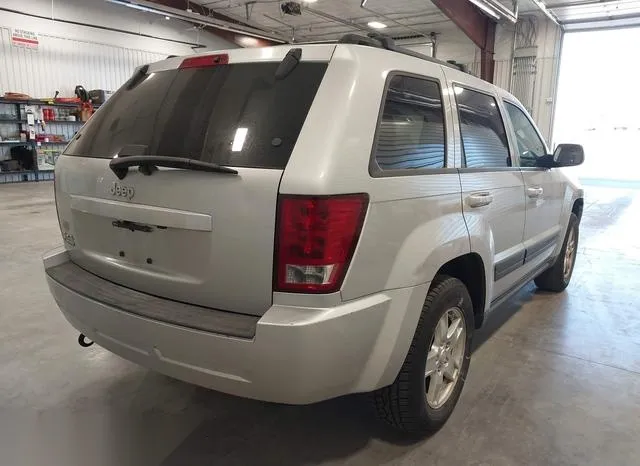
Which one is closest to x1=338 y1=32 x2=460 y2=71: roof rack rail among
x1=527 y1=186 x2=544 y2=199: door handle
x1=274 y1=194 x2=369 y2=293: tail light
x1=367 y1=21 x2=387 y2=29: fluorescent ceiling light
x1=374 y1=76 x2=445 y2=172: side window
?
x1=374 y1=76 x2=445 y2=172: side window

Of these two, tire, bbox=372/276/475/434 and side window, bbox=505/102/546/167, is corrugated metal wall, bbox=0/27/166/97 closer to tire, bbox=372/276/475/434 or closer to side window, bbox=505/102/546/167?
side window, bbox=505/102/546/167

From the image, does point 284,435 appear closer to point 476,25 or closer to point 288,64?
point 288,64

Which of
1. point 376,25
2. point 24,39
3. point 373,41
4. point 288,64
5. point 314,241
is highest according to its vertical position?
point 376,25

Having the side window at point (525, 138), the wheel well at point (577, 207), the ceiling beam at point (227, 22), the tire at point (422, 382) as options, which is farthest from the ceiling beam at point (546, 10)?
the tire at point (422, 382)

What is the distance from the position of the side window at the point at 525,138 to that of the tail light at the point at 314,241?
191 centimetres

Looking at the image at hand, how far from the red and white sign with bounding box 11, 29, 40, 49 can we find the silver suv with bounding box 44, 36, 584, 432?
11.9 meters

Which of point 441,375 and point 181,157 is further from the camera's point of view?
point 441,375

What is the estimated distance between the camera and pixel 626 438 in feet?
6.89

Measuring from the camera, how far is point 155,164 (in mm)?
1664

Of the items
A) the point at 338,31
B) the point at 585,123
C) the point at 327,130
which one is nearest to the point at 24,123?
the point at 338,31

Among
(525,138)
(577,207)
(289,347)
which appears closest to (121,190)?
(289,347)

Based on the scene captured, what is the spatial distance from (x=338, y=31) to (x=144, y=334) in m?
15.7

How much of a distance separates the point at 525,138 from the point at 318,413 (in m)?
2.31

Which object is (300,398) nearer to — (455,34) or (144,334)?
(144,334)
